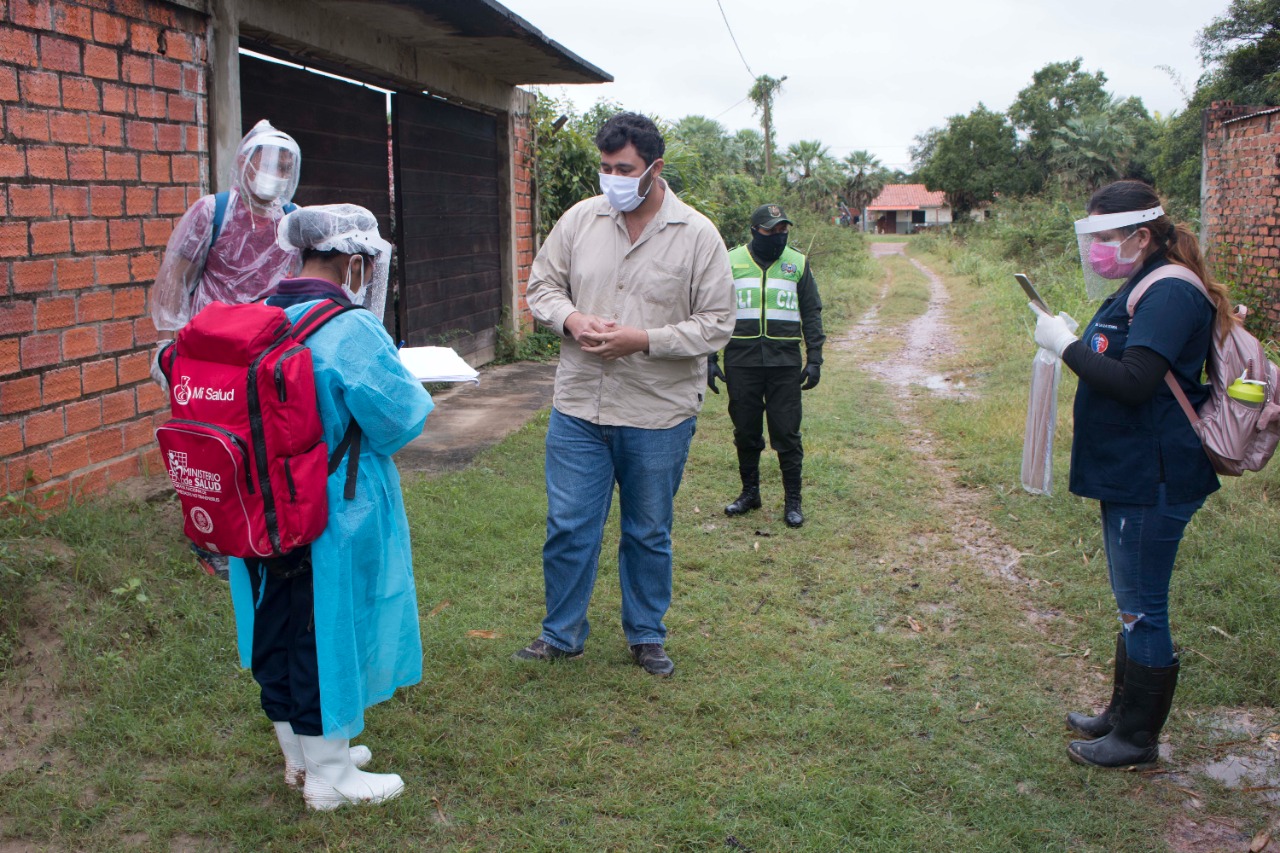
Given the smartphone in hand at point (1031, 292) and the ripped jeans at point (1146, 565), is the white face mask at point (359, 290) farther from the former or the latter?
the ripped jeans at point (1146, 565)

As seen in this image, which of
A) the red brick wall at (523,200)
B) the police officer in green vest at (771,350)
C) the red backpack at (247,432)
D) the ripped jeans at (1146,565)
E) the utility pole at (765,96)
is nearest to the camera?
the red backpack at (247,432)

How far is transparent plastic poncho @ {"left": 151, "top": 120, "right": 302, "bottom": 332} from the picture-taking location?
3.92 metres

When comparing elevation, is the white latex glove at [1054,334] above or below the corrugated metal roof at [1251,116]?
below

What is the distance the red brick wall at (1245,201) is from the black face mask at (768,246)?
612 cm

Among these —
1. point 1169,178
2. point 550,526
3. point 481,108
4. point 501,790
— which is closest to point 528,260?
point 481,108

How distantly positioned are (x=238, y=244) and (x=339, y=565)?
5.91 ft

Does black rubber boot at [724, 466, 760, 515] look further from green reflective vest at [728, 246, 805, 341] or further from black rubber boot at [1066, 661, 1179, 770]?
black rubber boot at [1066, 661, 1179, 770]

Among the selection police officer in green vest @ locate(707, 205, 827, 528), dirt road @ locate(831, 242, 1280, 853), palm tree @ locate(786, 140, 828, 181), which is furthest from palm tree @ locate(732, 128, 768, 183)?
police officer in green vest @ locate(707, 205, 827, 528)

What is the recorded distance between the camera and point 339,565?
2.76 meters

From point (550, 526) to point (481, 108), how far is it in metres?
7.62

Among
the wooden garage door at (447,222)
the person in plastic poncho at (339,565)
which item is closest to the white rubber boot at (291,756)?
the person in plastic poncho at (339,565)

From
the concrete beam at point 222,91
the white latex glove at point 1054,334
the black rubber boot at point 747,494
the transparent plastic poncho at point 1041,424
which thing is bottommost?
the black rubber boot at point 747,494

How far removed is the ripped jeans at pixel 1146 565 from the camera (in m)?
3.25

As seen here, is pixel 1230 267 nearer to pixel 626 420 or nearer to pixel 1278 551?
pixel 1278 551
